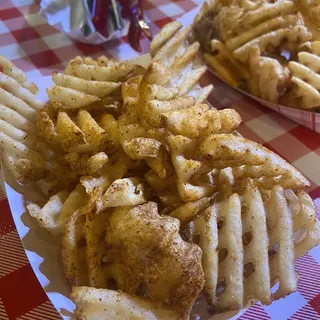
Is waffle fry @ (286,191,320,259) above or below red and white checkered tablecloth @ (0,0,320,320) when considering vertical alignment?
above

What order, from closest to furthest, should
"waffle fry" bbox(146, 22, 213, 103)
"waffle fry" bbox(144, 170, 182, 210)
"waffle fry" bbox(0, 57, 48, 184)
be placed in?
"waffle fry" bbox(144, 170, 182, 210), "waffle fry" bbox(0, 57, 48, 184), "waffle fry" bbox(146, 22, 213, 103)

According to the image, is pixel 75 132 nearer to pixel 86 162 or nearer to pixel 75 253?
pixel 86 162

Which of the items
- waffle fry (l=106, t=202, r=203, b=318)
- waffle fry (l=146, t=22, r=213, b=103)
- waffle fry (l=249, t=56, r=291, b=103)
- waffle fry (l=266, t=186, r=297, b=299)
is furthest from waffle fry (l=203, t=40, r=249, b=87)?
waffle fry (l=106, t=202, r=203, b=318)

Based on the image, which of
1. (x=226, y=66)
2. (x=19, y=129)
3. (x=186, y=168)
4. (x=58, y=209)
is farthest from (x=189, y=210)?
(x=226, y=66)

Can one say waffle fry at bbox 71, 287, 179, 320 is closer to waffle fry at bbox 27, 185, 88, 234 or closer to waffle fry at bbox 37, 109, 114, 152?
waffle fry at bbox 27, 185, 88, 234

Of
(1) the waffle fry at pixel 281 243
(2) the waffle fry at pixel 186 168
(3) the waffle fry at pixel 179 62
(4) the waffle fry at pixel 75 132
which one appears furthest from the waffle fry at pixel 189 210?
(3) the waffle fry at pixel 179 62

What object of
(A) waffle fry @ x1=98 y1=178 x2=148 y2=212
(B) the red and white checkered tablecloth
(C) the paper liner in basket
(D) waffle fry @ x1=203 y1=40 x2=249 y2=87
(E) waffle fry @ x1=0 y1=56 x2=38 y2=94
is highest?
(A) waffle fry @ x1=98 y1=178 x2=148 y2=212
